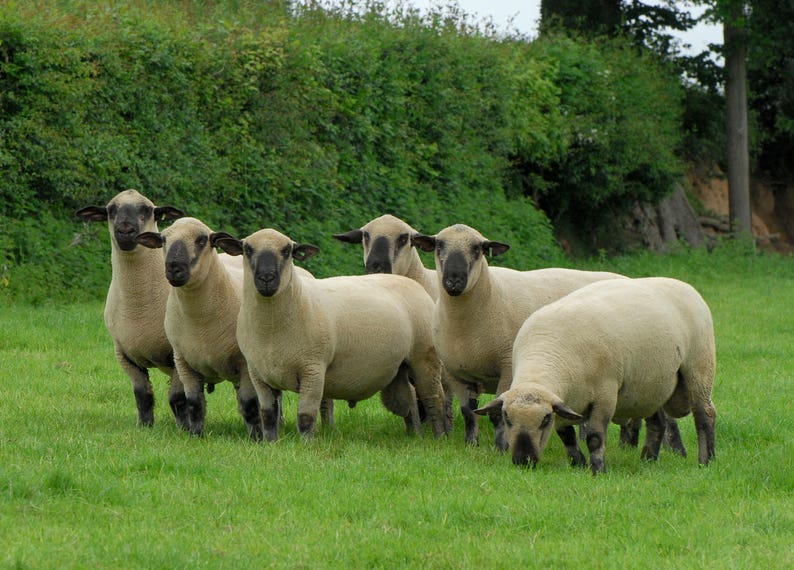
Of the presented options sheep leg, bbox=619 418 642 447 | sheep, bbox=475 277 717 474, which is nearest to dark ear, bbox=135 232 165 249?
sheep, bbox=475 277 717 474

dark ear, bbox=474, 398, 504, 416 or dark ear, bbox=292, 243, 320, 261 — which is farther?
dark ear, bbox=292, 243, 320, 261

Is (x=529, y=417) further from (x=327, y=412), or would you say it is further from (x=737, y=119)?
(x=737, y=119)

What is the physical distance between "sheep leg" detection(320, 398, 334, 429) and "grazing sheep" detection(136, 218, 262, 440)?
0.95 metres

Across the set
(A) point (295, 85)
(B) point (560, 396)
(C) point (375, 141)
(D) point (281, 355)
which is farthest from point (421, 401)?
(C) point (375, 141)

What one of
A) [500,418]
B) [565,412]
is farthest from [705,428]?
[565,412]

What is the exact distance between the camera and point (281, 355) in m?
8.74

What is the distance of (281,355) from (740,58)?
79.7 ft

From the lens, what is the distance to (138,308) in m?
9.50

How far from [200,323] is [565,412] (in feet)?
9.64

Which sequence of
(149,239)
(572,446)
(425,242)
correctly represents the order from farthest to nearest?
1. (425,242)
2. (149,239)
3. (572,446)

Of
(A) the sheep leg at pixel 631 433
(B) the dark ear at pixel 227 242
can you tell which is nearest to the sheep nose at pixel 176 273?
(B) the dark ear at pixel 227 242

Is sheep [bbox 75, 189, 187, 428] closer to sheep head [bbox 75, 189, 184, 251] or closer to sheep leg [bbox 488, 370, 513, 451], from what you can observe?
sheep head [bbox 75, 189, 184, 251]

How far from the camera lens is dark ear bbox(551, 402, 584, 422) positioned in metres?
7.49

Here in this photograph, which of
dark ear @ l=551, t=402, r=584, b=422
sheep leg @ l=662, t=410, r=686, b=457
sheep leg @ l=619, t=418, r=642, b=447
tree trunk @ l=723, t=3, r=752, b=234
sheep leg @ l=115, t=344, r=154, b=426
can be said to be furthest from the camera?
tree trunk @ l=723, t=3, r=752, b=234
